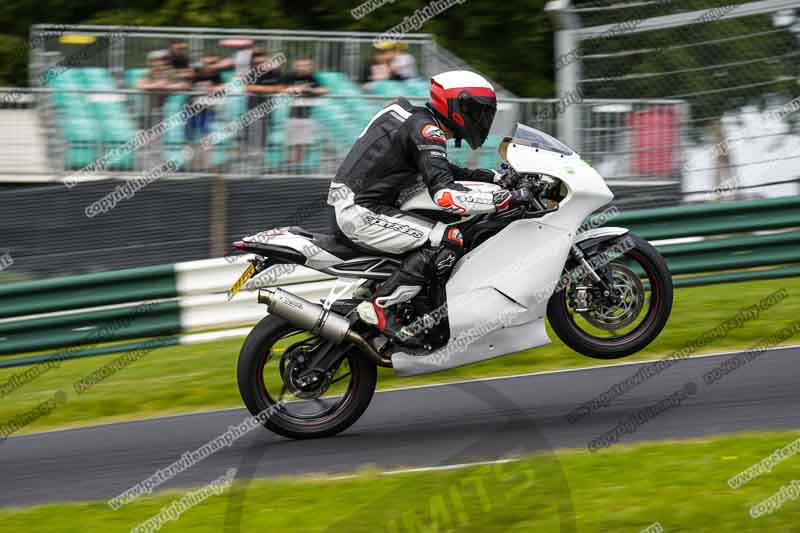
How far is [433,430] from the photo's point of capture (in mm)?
7242

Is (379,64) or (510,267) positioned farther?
(379,64)

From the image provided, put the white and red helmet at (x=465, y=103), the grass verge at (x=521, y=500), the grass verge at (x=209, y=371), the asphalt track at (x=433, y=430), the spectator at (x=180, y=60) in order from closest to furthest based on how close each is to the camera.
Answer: the grass verge at (x=521, y=500), the asphalt track at (x=433, y=430), the white and red helmet at (x=465, y=103), the grass verge at (x=209, y=371), the spectator at (x=180, y=60)

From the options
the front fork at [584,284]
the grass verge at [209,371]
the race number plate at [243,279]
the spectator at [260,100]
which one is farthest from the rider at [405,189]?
the spectator at [260,100]

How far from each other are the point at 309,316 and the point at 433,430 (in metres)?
1.07

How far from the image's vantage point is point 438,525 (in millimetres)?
5523

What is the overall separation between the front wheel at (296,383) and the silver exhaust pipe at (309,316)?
0.33 feet

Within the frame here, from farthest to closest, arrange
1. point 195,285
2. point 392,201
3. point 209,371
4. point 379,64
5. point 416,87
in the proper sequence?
1. point 379,64
2. point 416,87
3. point 195,285
4. point 209,371
5. point 392,201

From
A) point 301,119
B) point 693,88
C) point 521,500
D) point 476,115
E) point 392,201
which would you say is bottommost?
point 521,500

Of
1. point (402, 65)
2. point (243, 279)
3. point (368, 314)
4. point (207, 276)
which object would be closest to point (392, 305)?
point (368, 314)

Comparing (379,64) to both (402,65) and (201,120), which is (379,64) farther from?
(201,120)

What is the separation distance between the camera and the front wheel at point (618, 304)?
7.09 m

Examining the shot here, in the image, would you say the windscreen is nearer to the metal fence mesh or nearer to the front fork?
the front fork

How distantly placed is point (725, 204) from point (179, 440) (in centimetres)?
556

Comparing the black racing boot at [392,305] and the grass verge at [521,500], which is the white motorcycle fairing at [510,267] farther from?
the grass verge at [521,500]
